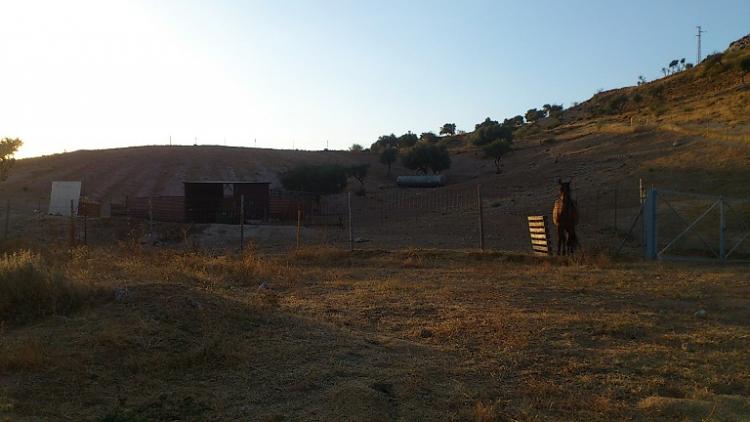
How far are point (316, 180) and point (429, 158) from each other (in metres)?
18.2

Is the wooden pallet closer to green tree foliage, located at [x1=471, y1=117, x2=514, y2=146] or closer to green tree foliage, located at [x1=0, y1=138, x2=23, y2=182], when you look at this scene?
green tree foliage, located at [x1=0, y1=138, x2=23, y2=182]

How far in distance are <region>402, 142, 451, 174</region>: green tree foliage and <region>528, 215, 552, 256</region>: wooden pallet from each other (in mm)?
56567

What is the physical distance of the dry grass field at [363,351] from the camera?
5.71 metres

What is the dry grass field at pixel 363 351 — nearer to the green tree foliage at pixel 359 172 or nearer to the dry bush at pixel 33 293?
the dry bush at pixel 33 293

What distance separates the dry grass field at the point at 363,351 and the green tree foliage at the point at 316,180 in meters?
50.3

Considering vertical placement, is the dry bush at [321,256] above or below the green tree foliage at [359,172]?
below

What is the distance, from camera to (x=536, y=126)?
96250mm

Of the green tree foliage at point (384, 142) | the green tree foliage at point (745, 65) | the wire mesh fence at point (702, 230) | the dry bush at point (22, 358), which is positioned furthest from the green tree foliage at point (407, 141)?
the dry bush at point (22, 358)

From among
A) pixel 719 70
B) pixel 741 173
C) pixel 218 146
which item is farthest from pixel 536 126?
pixel 741 173

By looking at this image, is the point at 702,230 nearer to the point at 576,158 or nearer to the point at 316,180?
the point at 576,158

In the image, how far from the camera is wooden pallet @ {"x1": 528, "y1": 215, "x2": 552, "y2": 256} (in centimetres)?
1855

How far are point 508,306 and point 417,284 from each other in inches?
115

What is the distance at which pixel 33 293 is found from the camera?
8.55 meters

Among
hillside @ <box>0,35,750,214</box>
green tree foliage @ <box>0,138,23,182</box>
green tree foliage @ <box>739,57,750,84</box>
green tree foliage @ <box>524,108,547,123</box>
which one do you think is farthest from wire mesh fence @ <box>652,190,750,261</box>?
green tree foliage @ <box>524,108,547,123</box>
